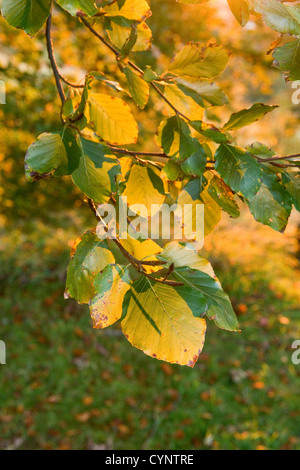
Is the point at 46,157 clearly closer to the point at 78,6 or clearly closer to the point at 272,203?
the point at 78,6

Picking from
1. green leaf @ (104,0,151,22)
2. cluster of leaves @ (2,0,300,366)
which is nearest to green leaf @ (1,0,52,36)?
cluster of leaves @ (2,0,300,366)

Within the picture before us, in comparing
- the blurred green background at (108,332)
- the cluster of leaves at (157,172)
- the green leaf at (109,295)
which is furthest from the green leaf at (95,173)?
the blurred green background at (108,332)

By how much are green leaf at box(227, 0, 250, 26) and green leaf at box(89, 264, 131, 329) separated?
0.42 m

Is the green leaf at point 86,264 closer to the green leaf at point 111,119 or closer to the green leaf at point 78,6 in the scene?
the green leaf at point 111,119

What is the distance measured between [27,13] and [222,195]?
15.6 inches

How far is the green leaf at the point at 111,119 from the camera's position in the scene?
61 centimetres

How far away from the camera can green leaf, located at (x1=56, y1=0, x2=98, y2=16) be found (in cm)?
53

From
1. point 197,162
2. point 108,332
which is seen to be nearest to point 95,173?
point 197,162

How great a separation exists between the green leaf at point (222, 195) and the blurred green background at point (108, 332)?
2228 millimetres

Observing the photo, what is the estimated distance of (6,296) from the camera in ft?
11.9

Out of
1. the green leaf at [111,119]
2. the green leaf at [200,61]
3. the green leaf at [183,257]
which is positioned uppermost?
the green leaf at [200,61]

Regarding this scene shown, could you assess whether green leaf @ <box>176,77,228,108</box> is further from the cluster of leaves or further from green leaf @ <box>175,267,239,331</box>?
green leaf @ <box>175,267,239,331</box>

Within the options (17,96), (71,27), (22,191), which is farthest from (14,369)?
(71,27)

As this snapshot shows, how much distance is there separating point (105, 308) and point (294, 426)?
105 inches
